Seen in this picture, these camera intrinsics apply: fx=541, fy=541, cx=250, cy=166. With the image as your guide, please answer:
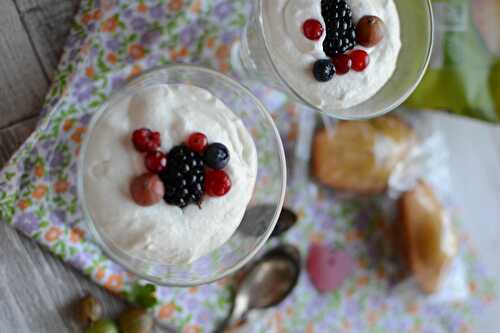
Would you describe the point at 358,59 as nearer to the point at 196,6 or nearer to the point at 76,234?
the point at 196,6

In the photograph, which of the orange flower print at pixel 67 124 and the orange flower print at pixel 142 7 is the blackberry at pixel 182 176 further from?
the orange flower print at pixel 142 7

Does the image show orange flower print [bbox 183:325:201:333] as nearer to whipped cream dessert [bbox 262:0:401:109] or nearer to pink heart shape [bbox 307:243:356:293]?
pink heart shape [bbox 307:243:356:293]

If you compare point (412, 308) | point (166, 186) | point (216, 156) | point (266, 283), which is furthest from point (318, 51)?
point (412, 308)

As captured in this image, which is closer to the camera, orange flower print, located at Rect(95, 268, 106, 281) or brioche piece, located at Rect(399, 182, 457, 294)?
orange flower print, located at Rect(95, 268, 106, 281)

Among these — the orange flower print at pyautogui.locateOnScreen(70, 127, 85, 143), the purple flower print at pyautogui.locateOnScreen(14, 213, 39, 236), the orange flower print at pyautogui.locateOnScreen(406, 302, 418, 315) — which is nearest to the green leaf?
the purple flower print at pyautogui.locateOnScreen(14, 213, 39, 236)

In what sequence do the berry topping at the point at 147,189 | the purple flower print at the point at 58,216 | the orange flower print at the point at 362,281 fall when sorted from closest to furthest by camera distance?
1. the berry topping at the point at 147,189
2. the purple flower print at the point at 58,216
3. the orange flower print at the point at 362,281

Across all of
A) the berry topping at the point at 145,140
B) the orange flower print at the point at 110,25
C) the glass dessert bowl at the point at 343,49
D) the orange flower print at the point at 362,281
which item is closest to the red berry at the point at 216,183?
the berry topping at the point at 145,140
